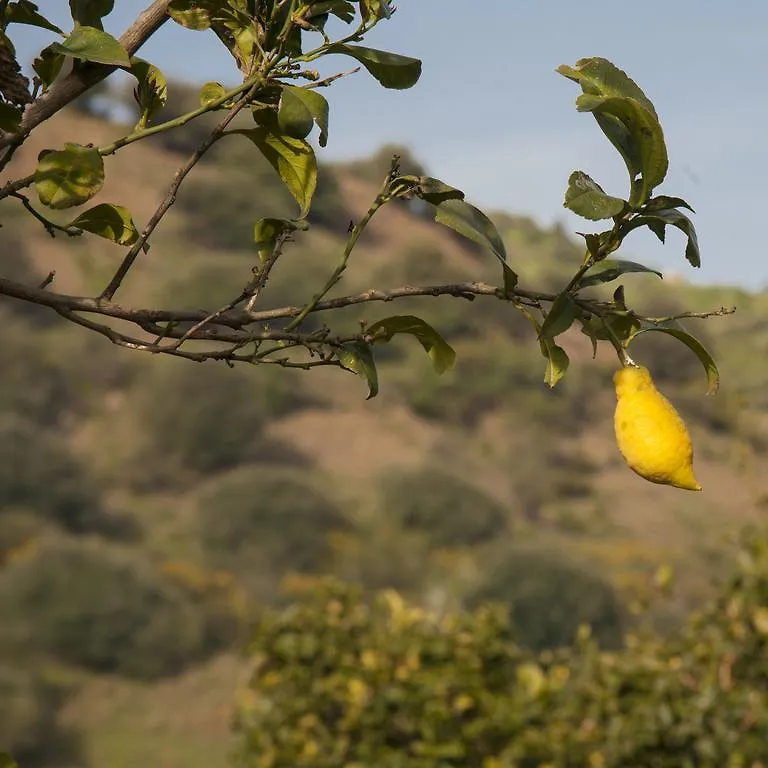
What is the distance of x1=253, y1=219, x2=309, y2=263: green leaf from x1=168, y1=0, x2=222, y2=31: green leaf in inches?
7.3

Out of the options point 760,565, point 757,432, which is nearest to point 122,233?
point 760,565

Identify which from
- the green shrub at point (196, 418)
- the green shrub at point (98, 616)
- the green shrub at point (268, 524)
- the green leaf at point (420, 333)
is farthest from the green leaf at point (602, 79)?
the green shrub at point (196, 418)

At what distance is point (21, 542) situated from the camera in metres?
14.1

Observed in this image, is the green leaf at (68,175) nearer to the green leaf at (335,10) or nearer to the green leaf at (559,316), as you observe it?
the green leaf at (335,10)

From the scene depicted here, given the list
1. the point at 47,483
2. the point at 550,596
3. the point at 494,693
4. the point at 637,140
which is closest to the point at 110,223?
the point at 637,140

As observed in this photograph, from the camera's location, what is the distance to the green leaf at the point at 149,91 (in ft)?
3.45

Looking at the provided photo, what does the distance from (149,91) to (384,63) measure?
0.25 m

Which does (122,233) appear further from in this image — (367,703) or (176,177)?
(367,703)

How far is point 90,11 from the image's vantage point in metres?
0.99

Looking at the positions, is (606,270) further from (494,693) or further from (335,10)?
(494,693)

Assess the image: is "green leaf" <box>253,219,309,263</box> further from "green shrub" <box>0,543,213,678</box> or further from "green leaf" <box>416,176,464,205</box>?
"green shrub" <box>0,543,213,678</box>

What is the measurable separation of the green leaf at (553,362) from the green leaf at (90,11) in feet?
1.60

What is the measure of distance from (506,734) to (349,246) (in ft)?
7.37

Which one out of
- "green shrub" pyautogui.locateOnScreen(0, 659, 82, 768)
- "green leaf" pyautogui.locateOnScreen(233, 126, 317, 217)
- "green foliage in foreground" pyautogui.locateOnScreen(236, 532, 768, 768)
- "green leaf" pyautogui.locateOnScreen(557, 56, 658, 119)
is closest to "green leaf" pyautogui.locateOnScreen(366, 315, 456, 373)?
"green leaf" pyautogui.locateOnScreen(233, 126, 317, 217)
